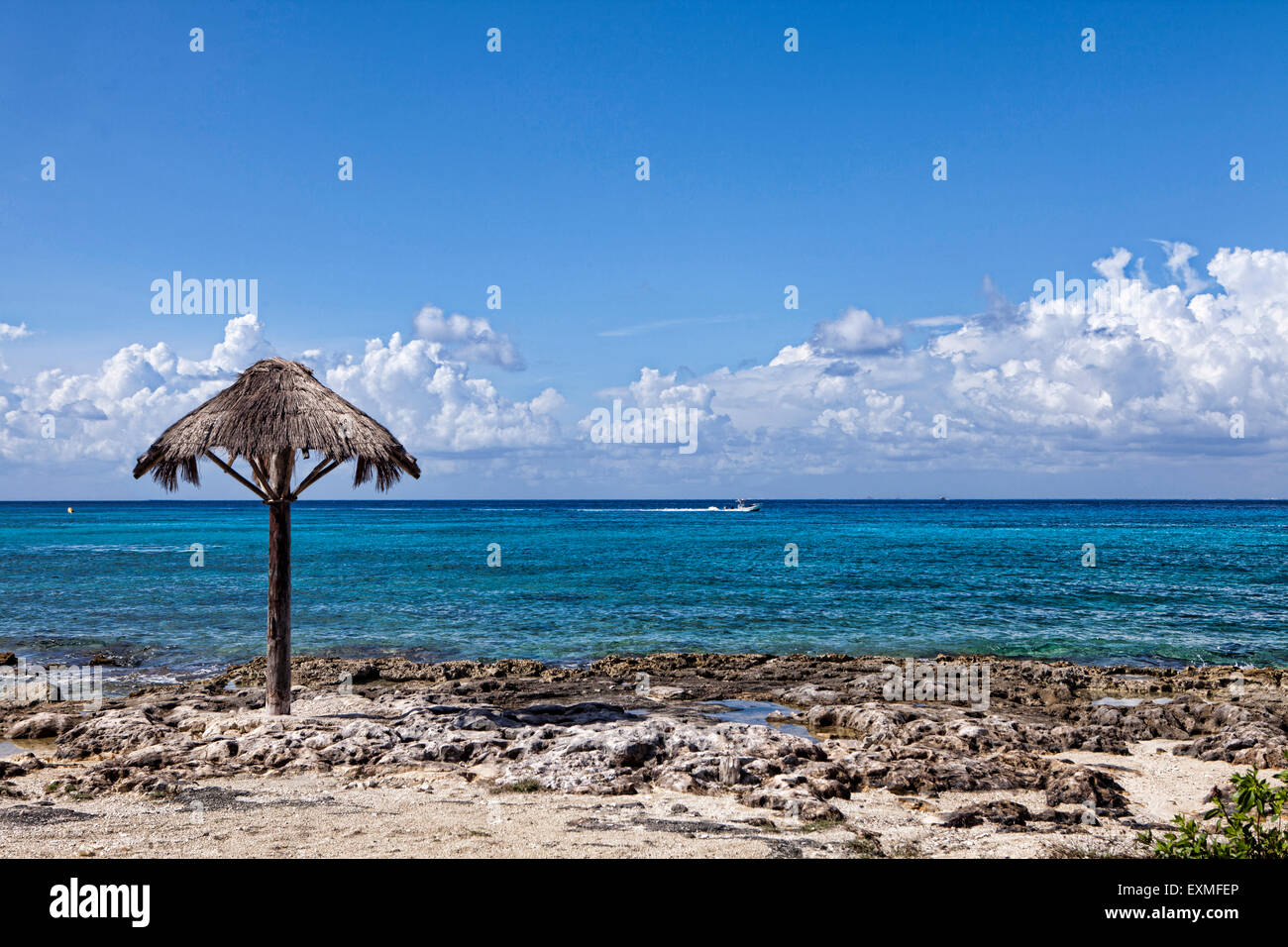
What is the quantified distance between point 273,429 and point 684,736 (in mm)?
6792

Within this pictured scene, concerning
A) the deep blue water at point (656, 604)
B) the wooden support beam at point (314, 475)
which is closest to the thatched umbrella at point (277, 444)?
the wooden support beam at point (314, 475)

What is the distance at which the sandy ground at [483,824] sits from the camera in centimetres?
732

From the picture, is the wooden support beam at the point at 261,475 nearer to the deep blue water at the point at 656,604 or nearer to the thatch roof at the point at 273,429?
the thatch roof at the point at 273,429

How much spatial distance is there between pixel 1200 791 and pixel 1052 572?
102 feet

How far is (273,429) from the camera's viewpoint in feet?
37.0

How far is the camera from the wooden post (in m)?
12.0

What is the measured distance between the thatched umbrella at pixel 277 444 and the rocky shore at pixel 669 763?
1.97 meters

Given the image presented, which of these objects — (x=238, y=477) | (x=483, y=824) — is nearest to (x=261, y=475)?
(x=238, y=477)

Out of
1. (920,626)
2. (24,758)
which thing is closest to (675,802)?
(24,758)
